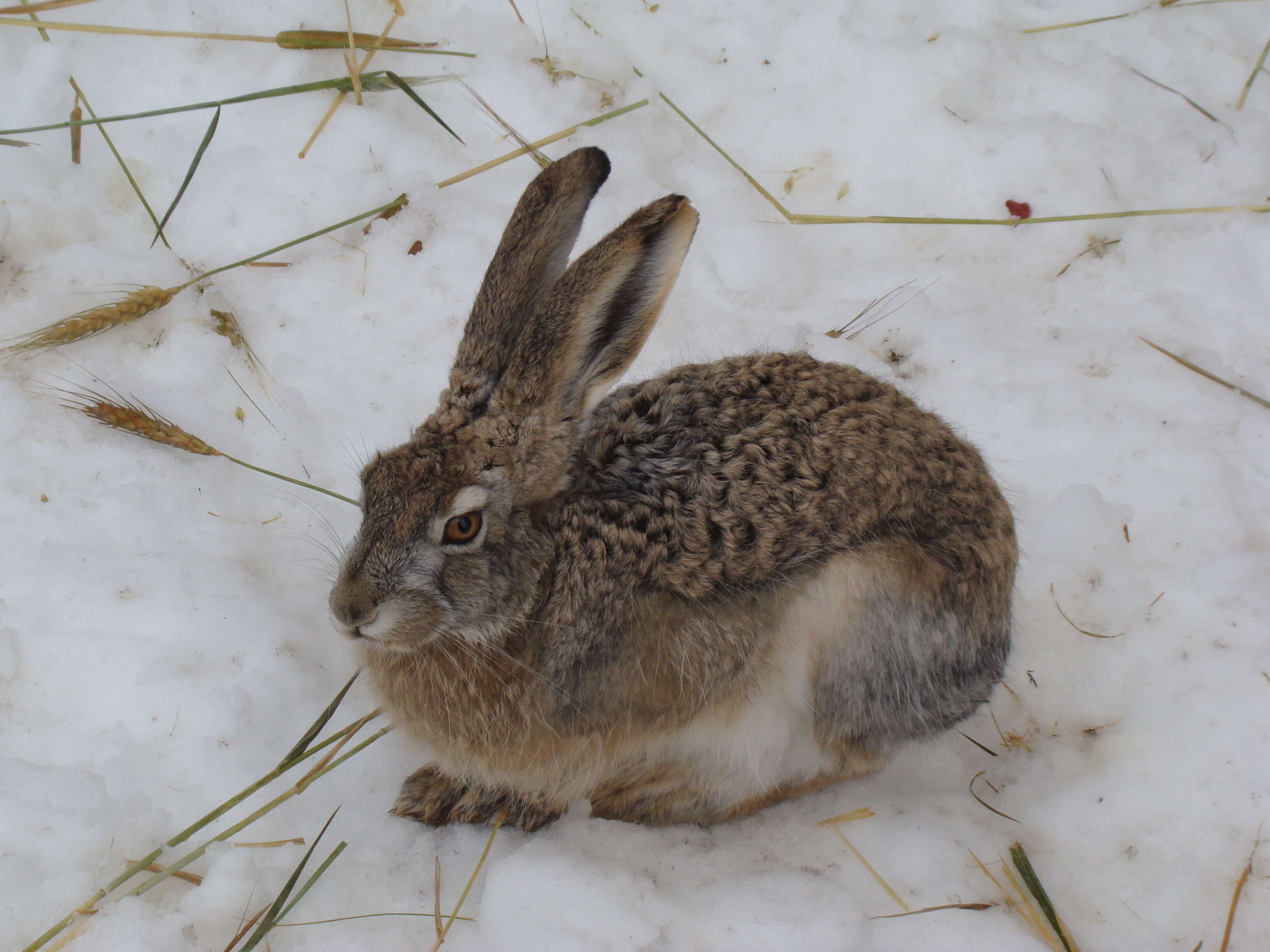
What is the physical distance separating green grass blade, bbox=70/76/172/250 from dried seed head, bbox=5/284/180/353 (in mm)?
222

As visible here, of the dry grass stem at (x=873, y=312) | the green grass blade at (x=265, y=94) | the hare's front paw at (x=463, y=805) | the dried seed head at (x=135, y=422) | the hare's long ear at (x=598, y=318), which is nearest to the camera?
the hare's long ear at (x=598, y=318)

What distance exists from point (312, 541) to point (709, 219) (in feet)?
6.19

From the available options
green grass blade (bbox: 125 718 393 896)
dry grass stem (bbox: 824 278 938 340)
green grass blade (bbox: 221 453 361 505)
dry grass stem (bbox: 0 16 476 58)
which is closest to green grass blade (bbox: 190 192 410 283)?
green grass blade (bbox: 221 453 361 505)

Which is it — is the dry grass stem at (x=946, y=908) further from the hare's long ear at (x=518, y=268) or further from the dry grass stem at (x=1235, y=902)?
the hare's long ear at (x=518, y=268)

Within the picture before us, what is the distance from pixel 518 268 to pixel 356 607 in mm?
899

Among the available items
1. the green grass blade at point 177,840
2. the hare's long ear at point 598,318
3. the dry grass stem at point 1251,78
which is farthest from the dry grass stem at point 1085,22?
the green grass blade at point 177,840

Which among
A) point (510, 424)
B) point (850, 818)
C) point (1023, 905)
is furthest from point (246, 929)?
point (1023, 905)

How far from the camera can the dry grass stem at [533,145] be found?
12.3ft

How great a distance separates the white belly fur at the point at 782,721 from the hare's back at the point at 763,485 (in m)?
0.10

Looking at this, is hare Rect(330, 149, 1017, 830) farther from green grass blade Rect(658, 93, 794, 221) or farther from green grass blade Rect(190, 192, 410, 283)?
green grass blade Rect(658, 93, 794, 221)

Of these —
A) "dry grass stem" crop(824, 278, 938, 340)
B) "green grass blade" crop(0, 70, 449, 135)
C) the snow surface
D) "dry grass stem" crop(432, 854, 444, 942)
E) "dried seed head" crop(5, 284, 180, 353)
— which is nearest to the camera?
"dry grass stem" crop(432, 854, 444, 942)

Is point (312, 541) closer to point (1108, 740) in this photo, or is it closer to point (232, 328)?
point (232, 328)

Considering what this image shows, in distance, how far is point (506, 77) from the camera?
391 centimetres

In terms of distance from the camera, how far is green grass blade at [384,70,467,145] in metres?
3.47
